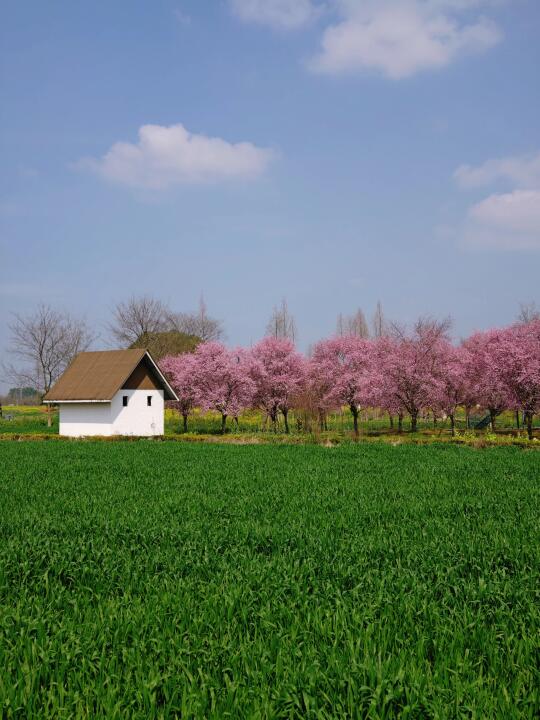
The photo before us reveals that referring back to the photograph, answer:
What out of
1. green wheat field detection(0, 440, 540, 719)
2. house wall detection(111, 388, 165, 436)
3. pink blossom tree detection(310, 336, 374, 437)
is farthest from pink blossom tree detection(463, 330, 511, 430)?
green wheat field detection(0, 440, 540, 719)

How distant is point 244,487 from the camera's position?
12.3 m

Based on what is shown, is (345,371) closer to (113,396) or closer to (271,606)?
(113,396)

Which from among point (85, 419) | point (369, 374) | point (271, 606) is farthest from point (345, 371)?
point (271, 606)

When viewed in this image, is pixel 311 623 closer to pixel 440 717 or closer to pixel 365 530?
pixel 440 717

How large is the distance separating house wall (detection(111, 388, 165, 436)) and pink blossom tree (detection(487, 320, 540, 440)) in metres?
22.3

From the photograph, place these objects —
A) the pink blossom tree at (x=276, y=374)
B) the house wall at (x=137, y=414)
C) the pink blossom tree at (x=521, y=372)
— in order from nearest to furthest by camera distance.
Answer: the pink blossom tree at (x=521, y=372) < the house wall at (x=137, y=414) < the pink blossom tree at (x=276, y=374)

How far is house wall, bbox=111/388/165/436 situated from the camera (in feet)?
118

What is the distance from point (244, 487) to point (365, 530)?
485cm

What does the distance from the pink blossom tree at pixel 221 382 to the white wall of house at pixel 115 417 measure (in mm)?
6511

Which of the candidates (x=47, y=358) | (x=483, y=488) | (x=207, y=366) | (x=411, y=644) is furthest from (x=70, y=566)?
(x=47, y=358)

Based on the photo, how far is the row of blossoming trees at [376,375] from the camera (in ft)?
110

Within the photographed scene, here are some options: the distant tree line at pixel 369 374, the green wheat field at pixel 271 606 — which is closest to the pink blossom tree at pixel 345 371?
the distant tree line at pixel 369 374

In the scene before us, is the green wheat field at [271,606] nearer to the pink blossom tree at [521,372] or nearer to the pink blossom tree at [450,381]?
the pink blossom tree at [521,372]

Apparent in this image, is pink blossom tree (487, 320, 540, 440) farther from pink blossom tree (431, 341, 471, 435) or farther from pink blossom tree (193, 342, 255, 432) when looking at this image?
pink blossom tree (193, 342, 255, 432)
